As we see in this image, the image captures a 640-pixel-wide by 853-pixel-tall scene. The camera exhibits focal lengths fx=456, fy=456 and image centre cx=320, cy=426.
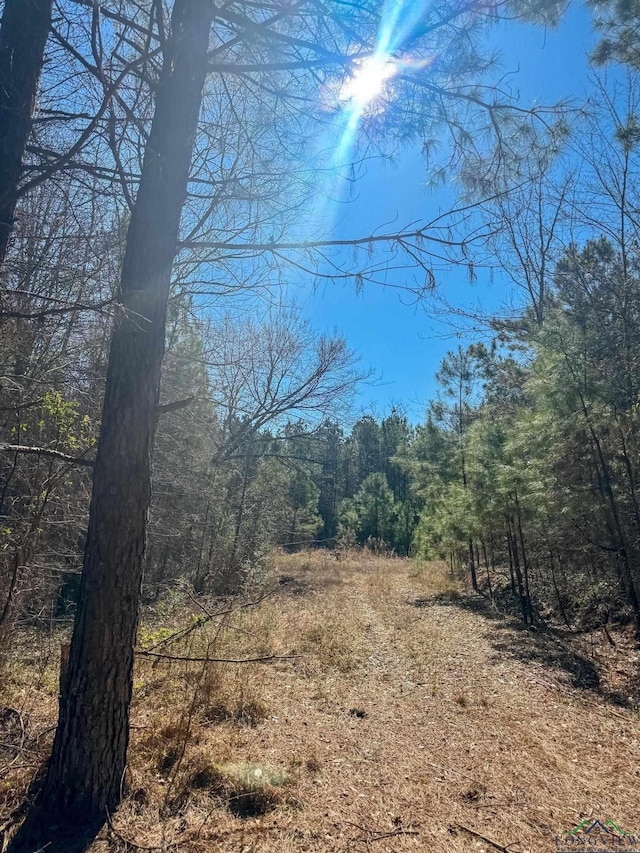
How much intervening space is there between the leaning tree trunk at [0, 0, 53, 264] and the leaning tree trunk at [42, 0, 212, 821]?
0.60 metres

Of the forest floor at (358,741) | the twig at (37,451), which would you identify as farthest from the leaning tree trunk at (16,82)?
the forest floor at (358,741)

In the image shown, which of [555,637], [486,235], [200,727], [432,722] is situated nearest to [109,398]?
[486,235]

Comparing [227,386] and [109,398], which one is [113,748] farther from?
[227,386]

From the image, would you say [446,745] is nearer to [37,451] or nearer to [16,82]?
[37,451]

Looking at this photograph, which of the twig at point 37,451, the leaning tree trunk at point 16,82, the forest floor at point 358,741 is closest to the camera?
the twig at point 37,451

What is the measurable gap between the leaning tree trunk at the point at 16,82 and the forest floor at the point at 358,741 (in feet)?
8.97

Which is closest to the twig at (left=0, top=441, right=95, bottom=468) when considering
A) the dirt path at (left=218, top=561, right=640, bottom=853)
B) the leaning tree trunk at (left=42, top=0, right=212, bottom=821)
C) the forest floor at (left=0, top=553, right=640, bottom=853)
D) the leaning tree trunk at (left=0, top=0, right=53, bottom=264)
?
the leaning tree trunk at (left=42, top=0, right=212, bottom=821)

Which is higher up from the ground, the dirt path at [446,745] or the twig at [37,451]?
the twig at [37,451]

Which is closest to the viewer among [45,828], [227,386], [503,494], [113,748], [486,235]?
[45,828]

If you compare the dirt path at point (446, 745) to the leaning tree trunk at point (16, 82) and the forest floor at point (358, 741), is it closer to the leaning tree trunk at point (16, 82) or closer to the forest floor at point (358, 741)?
the forest floor at point (358, 741)

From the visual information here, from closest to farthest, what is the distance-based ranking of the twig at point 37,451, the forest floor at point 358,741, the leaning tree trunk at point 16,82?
the twig at point 37,451 < the leaning tree trunk at point 16,82 < the forest floor at point 358,741

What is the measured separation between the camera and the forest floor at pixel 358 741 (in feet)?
8.08

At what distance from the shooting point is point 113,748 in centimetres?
236

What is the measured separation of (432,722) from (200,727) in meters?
2.12
